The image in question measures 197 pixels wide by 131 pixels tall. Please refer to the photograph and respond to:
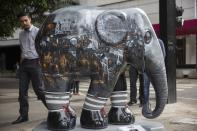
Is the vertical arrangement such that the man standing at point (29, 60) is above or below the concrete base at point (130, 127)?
above

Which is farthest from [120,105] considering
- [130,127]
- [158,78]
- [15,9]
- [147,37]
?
[15,9]

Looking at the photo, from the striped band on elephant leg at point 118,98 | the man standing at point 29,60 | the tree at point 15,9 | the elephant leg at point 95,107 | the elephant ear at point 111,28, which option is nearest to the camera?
the elephant ear at point 111,28

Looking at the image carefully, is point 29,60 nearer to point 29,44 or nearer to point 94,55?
point 29,44

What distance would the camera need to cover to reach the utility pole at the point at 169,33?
11.9 metres

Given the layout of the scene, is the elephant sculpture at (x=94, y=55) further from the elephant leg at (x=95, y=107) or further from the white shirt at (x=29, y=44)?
the white shirt at (x=29, y=44)

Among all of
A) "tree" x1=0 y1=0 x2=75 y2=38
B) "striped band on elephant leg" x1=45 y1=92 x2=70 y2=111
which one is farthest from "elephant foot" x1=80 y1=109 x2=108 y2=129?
"tree" x1=0 y1=0 x2=75 y2=38

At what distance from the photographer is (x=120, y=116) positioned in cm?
613

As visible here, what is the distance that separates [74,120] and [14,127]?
2433 millimetres

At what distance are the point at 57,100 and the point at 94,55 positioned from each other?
28.0 inches

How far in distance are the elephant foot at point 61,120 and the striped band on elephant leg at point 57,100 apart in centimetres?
6

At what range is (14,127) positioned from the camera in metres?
8.12

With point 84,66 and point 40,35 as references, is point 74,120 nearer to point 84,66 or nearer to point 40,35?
point 84,66

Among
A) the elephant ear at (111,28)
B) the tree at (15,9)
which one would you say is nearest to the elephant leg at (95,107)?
the elephant ear at (111,28)

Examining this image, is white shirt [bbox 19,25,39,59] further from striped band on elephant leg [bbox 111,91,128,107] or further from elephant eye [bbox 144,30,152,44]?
elephant eye [bbox 144,30,152,44]
